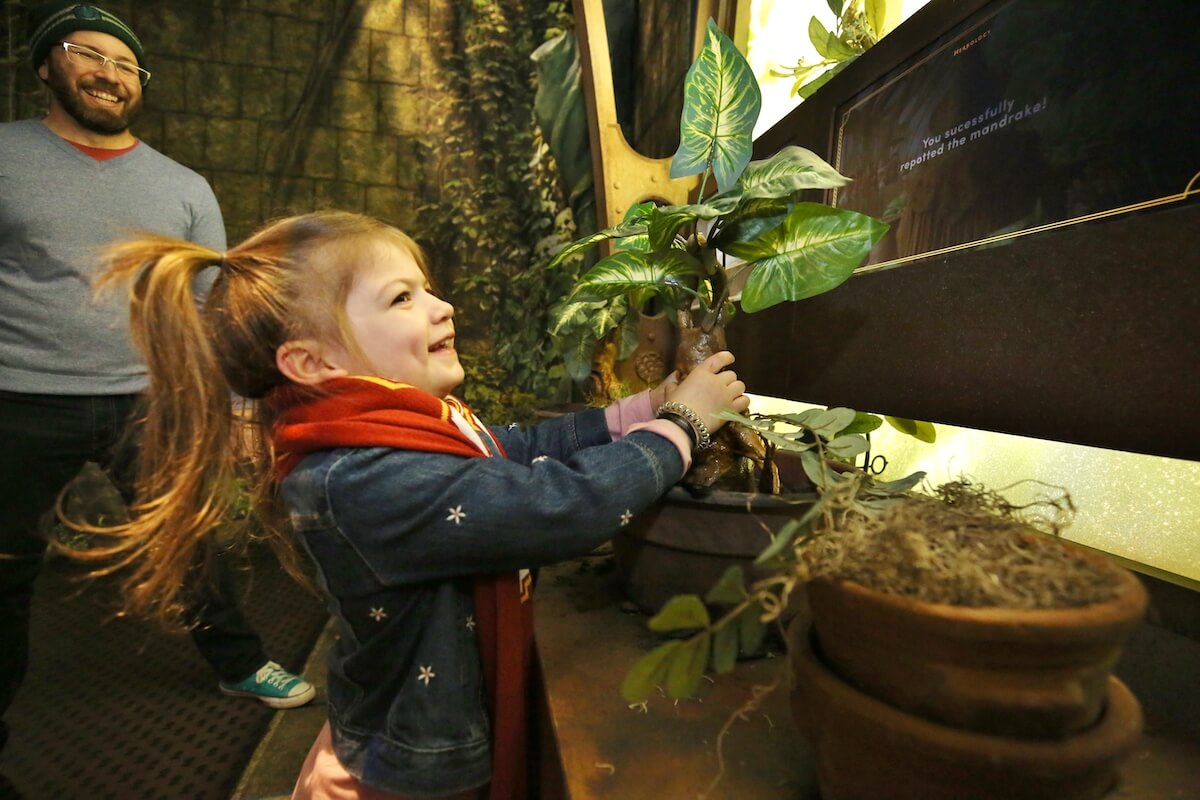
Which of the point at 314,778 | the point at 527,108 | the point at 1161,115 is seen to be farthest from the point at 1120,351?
the point at 527,108

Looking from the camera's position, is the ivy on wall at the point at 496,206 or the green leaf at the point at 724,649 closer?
the green leaf at the point at 724,649

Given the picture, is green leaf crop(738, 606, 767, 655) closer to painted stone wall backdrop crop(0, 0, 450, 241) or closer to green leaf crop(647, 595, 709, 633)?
green leaf crop(647, 595, 709, 633)

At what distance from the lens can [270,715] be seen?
1.58 m

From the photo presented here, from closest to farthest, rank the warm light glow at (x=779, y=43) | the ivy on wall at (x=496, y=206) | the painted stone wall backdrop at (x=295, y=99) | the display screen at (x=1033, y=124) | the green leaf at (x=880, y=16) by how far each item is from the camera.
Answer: the display screen at (x=1033, y=124)
the green leaf at (x=880, y=16)
the warm light glow at (x=779, y=43)
the painted stone wall backdrop at (x=295, y=99)
the ivy on wall at (x=496, y=206)

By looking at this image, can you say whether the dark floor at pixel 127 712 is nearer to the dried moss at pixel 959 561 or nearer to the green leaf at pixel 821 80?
the dried moss at pixel 959 561

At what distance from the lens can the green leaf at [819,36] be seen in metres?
1.21

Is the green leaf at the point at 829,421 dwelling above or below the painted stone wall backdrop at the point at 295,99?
below

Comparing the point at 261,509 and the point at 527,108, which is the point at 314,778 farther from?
the point at 527,108

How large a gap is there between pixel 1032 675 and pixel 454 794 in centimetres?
65

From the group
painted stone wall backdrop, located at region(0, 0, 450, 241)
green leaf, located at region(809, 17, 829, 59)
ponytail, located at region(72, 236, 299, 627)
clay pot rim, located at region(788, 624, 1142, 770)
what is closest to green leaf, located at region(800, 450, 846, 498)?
clay pot rim, located at region(788, 624, 1142, 770)

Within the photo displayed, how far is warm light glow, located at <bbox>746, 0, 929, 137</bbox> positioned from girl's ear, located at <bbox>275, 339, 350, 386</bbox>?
47.2 inches

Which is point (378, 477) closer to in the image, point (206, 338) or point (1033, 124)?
point (206, 338)

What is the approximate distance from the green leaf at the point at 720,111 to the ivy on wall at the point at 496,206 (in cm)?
278

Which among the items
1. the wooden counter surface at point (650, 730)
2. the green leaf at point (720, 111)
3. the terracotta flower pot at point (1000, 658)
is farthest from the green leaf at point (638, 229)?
the terracotta flower pot at point (1000, 658)
